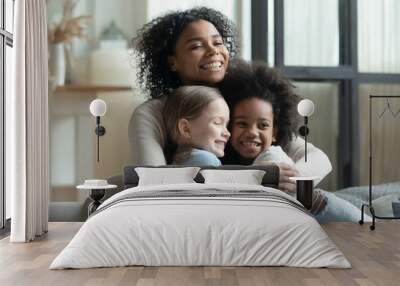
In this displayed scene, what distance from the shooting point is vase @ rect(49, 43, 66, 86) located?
724 cm

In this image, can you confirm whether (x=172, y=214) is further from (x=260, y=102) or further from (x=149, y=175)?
(x=260, y=102)

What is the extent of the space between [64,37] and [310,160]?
10.3 ft

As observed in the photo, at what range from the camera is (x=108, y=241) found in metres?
4.43

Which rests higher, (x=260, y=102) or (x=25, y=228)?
(x=260, y=102)

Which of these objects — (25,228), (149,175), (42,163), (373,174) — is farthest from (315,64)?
(25,228)

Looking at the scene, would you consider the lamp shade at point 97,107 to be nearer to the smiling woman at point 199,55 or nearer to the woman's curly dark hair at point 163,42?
the woman's curly dark hair at point 163,42

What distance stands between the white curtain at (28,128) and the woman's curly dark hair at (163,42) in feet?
4.15

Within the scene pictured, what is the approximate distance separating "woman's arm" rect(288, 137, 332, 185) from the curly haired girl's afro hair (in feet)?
0.34

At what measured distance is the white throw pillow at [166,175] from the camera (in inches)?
261

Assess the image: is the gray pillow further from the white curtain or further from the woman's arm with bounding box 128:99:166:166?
the white curtain

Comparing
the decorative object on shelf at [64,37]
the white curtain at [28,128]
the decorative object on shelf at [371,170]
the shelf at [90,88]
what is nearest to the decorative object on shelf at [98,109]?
the shelf at [90,88]

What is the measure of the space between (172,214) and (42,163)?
234 centimetres

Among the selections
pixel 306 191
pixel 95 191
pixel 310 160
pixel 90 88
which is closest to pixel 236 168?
pixel 306 191

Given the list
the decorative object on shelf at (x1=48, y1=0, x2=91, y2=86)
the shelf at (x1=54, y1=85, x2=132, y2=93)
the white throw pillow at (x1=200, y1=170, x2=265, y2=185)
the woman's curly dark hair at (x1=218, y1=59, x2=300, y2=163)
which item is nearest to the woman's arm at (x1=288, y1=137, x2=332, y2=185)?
the woman's curly dark hair at (x1=218, y1=59, x2=300, y2=163)
